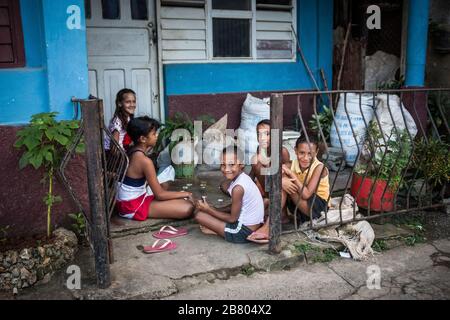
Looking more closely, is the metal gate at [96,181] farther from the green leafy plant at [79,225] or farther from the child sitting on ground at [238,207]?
the child sitting on ground at [238,207]

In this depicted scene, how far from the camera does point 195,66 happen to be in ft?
19.8

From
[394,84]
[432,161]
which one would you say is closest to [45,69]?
[432,161]

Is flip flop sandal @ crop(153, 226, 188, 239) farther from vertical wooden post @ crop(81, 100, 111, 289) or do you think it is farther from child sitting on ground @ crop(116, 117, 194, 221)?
vertical wooden post @ crop(81, 100, 111, 289)

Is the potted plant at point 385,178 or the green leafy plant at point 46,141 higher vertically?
the green leafy plant at point 46,141

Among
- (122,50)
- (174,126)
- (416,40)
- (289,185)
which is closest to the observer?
(289,185)

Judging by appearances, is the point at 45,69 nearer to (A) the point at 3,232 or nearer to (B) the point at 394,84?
(A) the point at 3,232

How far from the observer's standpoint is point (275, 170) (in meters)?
3.30

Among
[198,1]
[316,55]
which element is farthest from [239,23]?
[316,55]

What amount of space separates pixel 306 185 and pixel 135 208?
1.56 m

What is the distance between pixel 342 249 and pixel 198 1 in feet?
12.7

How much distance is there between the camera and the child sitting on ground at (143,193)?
13.1 feet

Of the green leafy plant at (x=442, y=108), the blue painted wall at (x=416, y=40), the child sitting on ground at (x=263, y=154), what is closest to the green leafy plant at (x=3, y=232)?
the child sitting on ground at (x=263, y=154)

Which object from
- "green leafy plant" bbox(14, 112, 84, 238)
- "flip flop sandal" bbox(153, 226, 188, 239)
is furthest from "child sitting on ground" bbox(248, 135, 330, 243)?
"green leafy plant" bbox(14, 112, 84, 238)

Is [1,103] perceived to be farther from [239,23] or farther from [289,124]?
[289,124]
